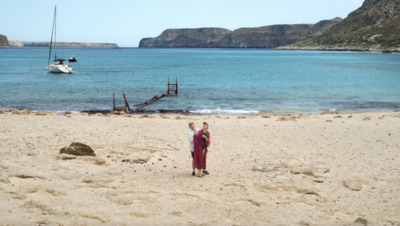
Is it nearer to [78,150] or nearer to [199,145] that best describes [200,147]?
[199,145]

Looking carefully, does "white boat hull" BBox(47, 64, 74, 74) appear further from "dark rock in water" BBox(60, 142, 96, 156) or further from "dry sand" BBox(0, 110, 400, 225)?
"dark rock in water" BBox(60, 142, 96, 156)

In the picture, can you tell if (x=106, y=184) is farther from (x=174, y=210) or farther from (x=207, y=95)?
(x=207, y=95)

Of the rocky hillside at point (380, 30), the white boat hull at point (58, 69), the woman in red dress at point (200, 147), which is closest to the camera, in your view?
the woman in red dress at point (200, 147)

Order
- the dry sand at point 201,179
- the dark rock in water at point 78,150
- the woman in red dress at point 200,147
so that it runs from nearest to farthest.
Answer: the dry sand at point 201,179
the woman in red dress at point 200,147
the dark rock in water at point 78,150

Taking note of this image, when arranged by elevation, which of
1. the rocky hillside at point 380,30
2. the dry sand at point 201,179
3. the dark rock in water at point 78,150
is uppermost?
the rocky hillside at point 380,30

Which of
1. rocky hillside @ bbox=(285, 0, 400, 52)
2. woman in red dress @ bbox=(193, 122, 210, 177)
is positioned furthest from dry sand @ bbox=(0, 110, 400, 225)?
rocky hillside @ bbox=(285, 0, 400, 52)

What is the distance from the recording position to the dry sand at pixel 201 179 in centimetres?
925

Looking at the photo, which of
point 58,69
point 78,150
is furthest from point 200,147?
point 58,69

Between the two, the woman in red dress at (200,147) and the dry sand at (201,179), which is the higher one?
the woman in red dress at (200,147)

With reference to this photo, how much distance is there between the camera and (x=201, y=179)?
12.4 m

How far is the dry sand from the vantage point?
9.25m

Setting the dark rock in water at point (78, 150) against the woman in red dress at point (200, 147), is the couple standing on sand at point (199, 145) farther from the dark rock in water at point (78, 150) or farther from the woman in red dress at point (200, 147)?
the dark rock in water at point (78, 150)

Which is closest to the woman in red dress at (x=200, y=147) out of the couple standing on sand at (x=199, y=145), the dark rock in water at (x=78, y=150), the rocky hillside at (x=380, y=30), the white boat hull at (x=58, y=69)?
the couple standing on sand at (x=199, y=145)

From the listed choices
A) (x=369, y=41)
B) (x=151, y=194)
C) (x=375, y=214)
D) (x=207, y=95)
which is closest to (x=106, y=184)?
(x=151, y=194)
